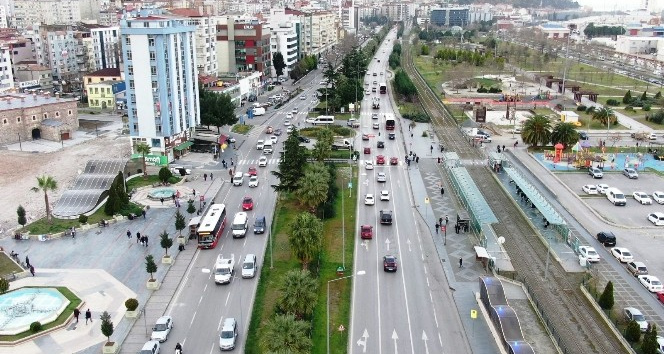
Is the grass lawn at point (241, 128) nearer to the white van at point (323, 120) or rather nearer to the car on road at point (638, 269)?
the white van at point (323, 120)

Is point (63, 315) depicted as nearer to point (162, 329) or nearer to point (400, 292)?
point (162, 329)

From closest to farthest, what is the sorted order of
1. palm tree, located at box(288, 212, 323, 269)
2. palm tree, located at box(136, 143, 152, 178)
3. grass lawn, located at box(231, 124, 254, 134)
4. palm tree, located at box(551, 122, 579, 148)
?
palm tree, located at box(288, 212, 323, 269)
palm tree, located at box(136, 143, 152, 178)
palm tree, located at box(551, 122, 579, 148)
grass lawn, located at box(231, 124, 254, 134)

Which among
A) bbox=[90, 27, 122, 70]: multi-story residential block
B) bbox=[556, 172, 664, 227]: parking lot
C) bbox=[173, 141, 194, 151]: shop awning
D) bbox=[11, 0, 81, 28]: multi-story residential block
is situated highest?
bbox=[11, 0, 81, 28]: multi-story residential block

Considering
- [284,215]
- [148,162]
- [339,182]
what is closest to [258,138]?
[148,162]

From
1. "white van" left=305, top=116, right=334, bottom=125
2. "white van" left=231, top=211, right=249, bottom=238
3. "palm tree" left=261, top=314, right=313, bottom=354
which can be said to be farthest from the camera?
"white van" left=305, top=116, right=334, bottom=125

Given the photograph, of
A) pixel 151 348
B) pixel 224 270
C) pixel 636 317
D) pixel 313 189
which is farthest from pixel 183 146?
pixel 636 317

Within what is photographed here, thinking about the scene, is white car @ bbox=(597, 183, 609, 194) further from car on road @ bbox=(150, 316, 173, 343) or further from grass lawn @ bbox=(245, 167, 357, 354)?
car on road @ bbox=(150, 316, 173, 343)

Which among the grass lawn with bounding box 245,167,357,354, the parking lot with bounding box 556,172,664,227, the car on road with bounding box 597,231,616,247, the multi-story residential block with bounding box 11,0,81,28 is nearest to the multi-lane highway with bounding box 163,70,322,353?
the grass lawn with bounding box 245,167,357,354
